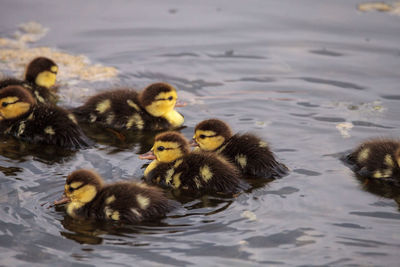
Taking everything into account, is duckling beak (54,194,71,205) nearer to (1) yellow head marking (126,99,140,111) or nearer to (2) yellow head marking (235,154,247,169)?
(2) yellow head marking (235,154,247,169)

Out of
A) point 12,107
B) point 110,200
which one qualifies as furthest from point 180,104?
point 110,200

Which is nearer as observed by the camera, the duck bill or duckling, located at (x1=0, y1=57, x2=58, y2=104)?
the duck bill

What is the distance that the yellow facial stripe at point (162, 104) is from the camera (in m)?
6.15

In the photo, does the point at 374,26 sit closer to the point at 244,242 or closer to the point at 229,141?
the point at 229,141

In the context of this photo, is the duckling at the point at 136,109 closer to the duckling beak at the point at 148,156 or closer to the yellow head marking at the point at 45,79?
the yellow head marking at the point at 45,79

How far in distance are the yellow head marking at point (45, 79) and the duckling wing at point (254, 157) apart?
88.5 inches

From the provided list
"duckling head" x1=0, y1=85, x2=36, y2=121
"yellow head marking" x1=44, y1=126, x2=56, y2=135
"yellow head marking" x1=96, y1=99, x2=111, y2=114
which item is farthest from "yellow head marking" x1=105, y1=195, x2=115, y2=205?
"yellow head marking" x1=96, y1=99, x2=111, y2=114

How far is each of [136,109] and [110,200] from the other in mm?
1856

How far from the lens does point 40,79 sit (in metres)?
6.64

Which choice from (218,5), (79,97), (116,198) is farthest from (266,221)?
(218,5)

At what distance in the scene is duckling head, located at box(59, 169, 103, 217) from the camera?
4.47m

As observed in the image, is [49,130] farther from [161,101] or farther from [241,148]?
[241,148]

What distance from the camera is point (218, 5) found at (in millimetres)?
9422

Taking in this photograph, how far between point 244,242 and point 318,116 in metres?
2.41
